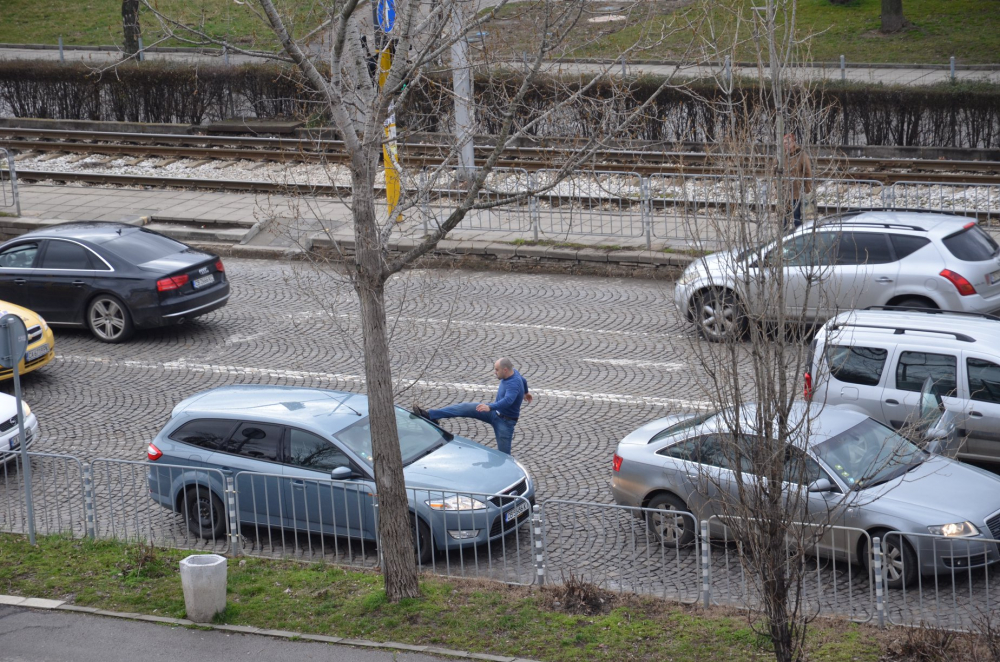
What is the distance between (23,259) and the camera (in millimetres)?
16500

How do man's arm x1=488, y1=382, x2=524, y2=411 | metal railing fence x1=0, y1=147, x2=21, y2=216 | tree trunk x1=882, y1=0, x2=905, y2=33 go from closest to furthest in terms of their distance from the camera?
1. man's arm x1=488, y1=382, x2=524, y2=411
2. metal railing fence x1=0, y1=147, x2=21, y2=216
3. tree trunk x1=882, y1=0, x2=905, y2=33

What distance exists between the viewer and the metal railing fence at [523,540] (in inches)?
344

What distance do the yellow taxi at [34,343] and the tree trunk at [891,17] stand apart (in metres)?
33.1

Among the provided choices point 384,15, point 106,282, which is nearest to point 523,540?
point 384,15

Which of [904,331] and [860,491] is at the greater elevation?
[904,331]

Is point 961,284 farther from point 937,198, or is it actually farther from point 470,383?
point 470,383

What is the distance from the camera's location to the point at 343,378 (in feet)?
47.6

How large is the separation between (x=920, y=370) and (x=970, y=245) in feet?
13.4

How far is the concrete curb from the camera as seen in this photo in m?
7.82

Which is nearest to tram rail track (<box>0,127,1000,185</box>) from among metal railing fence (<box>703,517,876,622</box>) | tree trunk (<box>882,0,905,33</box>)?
metal railing fence (<box>703,517,876,622</box>)

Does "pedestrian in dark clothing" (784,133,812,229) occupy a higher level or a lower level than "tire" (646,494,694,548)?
higher

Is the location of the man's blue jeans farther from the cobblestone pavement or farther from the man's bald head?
the cobblestone pavement

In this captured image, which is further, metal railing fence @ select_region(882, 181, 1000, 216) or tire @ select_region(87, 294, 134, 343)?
metal railing fence @ select_region(882, 181, 1000, 216)

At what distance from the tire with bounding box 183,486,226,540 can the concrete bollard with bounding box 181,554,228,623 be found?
1.67 metres
